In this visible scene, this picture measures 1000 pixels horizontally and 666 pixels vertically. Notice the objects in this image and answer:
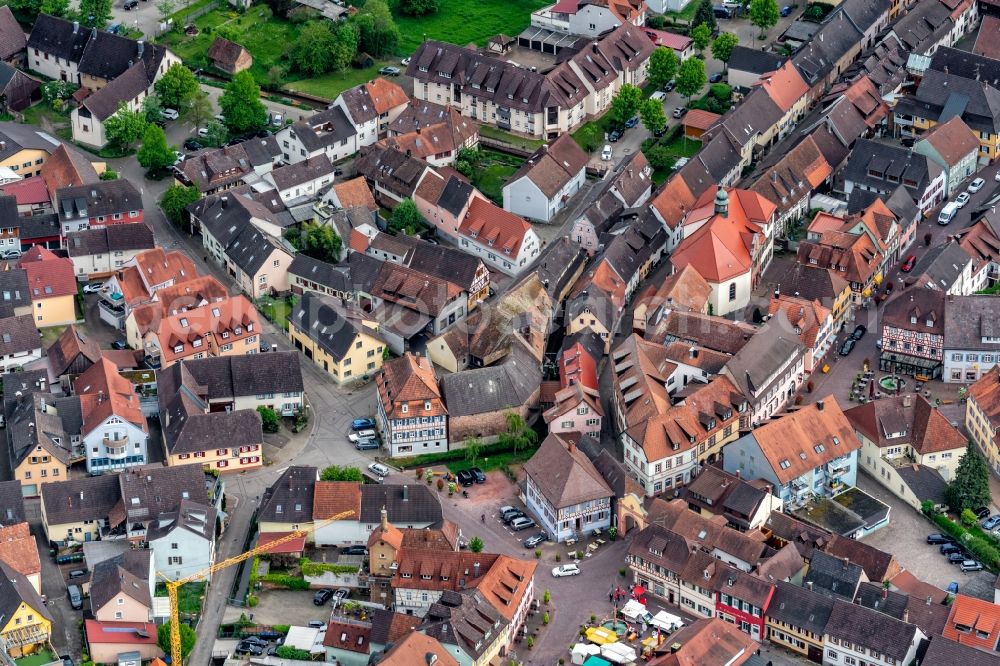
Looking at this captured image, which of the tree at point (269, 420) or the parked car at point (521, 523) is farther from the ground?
the parked car at point (521, 523)

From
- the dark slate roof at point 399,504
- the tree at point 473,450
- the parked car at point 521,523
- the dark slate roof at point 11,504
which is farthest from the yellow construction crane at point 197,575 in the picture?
the tree at point 473,450

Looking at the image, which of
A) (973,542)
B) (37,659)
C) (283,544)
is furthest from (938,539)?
(37,659)

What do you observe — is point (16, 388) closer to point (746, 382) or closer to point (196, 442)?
point (196, 442)

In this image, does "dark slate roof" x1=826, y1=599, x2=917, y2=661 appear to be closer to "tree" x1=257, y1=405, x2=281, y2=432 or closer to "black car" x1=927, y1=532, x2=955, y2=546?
"black car" x1=927, y1=532, x2=955, y2=546

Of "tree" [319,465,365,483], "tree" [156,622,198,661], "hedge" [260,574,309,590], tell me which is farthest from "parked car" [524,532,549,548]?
"tree" [156,622,198,661]

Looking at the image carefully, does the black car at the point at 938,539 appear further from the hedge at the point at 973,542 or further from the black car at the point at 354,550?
the black car at the point at 354,550
